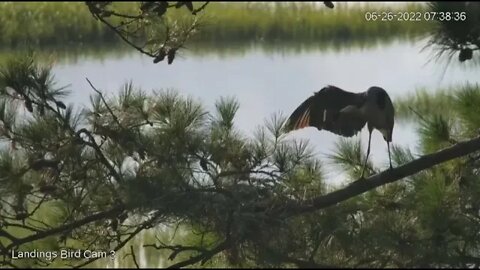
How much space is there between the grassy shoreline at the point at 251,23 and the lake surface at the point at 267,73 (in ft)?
0.93

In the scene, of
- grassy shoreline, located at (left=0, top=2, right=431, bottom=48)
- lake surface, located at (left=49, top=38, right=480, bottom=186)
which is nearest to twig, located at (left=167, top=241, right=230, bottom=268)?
lake surface, located at (left=49, top=38, right=480, bottom=186)

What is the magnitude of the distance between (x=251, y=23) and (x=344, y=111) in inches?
319

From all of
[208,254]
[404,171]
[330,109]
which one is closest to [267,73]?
[330,109]

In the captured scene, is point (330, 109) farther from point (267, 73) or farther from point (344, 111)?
point (267, 73)

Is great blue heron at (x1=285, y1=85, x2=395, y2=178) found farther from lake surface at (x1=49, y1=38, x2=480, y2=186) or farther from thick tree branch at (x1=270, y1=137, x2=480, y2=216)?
lake surface at (x1=49, y1=38, x2=480, y2=186)

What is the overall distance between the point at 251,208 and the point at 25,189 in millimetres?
626

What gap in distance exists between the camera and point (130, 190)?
3.23 m

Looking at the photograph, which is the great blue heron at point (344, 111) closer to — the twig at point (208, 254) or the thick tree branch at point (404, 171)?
the thick tree branch at point (404, 171)

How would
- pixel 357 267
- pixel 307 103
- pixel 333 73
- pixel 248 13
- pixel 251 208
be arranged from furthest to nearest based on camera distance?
pixel 248 13 < pixel 333 73 < pixel 307 103 < pixel 251 208 < pixel 357 267

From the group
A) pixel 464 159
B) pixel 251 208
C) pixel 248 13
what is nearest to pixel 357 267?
pixel 251 208

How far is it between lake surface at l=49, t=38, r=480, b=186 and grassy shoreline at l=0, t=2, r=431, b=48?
28cm

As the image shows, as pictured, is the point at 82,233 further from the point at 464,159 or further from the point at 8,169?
the point at 464,159

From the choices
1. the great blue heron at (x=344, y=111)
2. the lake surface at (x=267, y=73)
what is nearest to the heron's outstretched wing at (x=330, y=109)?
the great blue heron at (x=344, y=111)

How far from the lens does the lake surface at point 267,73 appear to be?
29.6 feet
